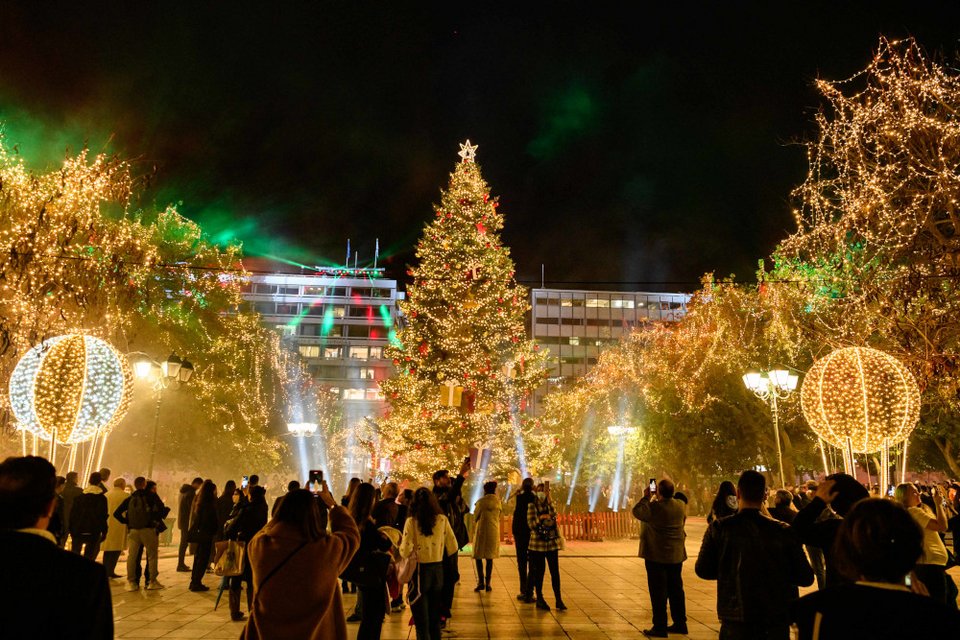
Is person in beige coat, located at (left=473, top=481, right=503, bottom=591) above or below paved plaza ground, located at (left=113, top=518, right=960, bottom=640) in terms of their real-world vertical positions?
above

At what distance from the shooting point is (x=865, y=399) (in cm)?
1191

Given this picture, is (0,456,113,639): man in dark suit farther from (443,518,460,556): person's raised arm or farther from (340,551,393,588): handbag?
(443,518,460,556): person's raised arm

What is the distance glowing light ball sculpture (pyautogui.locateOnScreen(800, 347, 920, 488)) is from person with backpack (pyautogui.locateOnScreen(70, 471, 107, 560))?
526 inches

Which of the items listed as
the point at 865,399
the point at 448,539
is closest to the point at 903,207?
the point at 865,399

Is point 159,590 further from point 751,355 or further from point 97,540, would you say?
point 751,355

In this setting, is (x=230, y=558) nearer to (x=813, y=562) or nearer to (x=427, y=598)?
(x=427, y=598)

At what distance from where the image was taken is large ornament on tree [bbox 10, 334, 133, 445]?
1193 cm

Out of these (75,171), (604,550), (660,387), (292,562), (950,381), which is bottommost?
(604,550)

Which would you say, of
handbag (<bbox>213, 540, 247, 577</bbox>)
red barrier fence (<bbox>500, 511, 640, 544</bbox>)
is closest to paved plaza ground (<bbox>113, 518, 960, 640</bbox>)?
handbag (<bbox>213, 540, 247, 577</bbox>)

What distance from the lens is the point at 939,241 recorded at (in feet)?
45.0

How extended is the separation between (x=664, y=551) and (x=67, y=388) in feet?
36.6

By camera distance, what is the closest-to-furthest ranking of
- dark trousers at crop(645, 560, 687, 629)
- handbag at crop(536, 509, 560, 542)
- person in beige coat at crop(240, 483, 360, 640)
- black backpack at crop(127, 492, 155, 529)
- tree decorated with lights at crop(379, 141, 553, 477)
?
1. person in beige coat at crop(240, 483, 360, 640)
2. dark trousers at crop(645, 560, 687, 629)
3. handbag at crop(536, 509, 560, 542)
4. black backpack at crop(127, 492, 155, 529)
5. tree decorated with lights at crop(379, 141, 553, 477)

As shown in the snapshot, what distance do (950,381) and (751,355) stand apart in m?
15.9

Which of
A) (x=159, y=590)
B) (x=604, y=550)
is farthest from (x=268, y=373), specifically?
(x=159, y=590)
